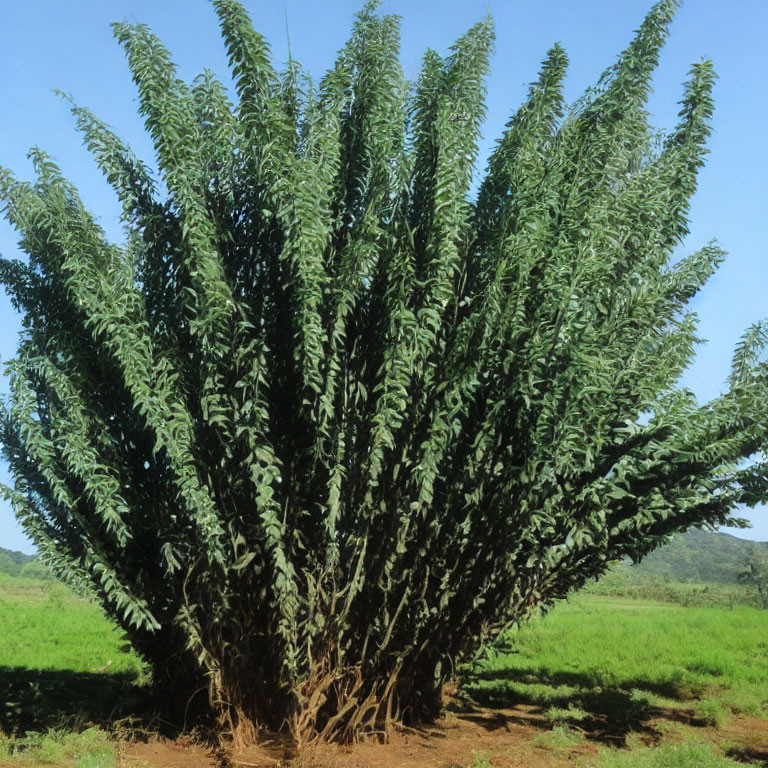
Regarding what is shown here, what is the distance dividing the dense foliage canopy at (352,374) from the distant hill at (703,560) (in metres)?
55.1

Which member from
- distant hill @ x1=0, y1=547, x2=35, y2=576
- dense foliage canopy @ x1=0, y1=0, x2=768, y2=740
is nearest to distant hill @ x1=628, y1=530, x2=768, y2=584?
distant hill @ x1=0, y1=547, x2=35, y2=576

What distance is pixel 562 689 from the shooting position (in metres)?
11.0

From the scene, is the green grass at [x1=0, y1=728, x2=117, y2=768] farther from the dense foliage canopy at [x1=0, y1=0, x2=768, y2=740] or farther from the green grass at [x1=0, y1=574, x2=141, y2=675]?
the green grass at [x1=0, y1=574, x2=141, y2=675]

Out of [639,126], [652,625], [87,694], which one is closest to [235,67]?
[639,126]

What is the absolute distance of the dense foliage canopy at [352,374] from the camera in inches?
262

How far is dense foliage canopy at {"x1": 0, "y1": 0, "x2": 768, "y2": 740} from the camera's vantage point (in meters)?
6.64

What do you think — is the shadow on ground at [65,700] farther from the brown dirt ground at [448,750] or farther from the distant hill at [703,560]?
the distant hill at [703,560]

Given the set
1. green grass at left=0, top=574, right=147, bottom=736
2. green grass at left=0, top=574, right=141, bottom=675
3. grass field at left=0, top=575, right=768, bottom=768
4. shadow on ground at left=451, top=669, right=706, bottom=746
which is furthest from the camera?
green grass at left=0, top=574, right=141, bottom=675

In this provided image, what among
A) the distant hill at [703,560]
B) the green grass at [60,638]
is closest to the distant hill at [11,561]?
the green grass at [60,638]

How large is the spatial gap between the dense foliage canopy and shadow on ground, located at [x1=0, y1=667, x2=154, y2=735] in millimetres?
1683

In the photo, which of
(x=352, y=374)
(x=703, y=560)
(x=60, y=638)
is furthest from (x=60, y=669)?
(x=703, y=560)

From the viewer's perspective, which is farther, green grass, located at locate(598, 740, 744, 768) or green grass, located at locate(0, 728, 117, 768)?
green grass, located at locate(598, 740, 744, 768)

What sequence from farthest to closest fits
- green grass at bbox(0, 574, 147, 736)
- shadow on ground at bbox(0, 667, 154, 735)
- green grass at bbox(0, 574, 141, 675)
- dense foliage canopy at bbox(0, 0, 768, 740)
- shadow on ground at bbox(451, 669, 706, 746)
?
1. green grass at bbox(0, 574, 141, 675)
2. shadow on ground at bbox(451, 669, 706, 746)
3. green grass at bbox(0, 574, 147, 736)
4. shadow on ground at bbox(0, 667, 154, 735)
5. dense foliage canopy at bbox(0, 0, 768, 740)

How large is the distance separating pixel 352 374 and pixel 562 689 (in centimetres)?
644
